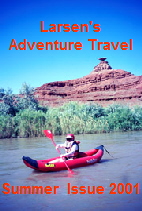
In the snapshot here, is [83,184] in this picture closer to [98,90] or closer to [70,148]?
[70,148]

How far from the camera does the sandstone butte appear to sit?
59.7 meters

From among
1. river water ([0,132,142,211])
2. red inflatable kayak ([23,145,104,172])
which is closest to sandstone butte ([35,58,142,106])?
red inflatable kayak ([23,145,104,172])

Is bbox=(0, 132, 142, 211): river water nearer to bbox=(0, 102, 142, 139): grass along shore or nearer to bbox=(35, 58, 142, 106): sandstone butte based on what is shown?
bbox=(0, 102, 142, 139): grass along shore

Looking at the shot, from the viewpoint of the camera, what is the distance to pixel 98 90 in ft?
219

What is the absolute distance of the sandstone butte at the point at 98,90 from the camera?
59719 mm

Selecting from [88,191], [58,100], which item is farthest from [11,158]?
[58,100]

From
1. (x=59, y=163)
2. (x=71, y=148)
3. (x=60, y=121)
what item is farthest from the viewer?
(x=60, y=121)

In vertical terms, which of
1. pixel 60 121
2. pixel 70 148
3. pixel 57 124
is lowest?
pixel 70 148

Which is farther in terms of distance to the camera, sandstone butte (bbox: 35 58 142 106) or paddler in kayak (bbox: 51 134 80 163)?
sandstone butte (bbox: 35 58 142 106)

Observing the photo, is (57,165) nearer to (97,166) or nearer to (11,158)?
(97,166)

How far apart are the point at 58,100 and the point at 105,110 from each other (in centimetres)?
3935

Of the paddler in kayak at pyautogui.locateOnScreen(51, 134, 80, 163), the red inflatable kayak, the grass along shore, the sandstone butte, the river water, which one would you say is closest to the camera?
the river water

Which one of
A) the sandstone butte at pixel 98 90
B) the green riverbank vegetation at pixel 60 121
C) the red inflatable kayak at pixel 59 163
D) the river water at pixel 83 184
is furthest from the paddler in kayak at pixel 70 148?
the sandstone butte at pixel 98 90

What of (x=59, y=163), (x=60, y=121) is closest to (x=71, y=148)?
(x=59, y=163)
